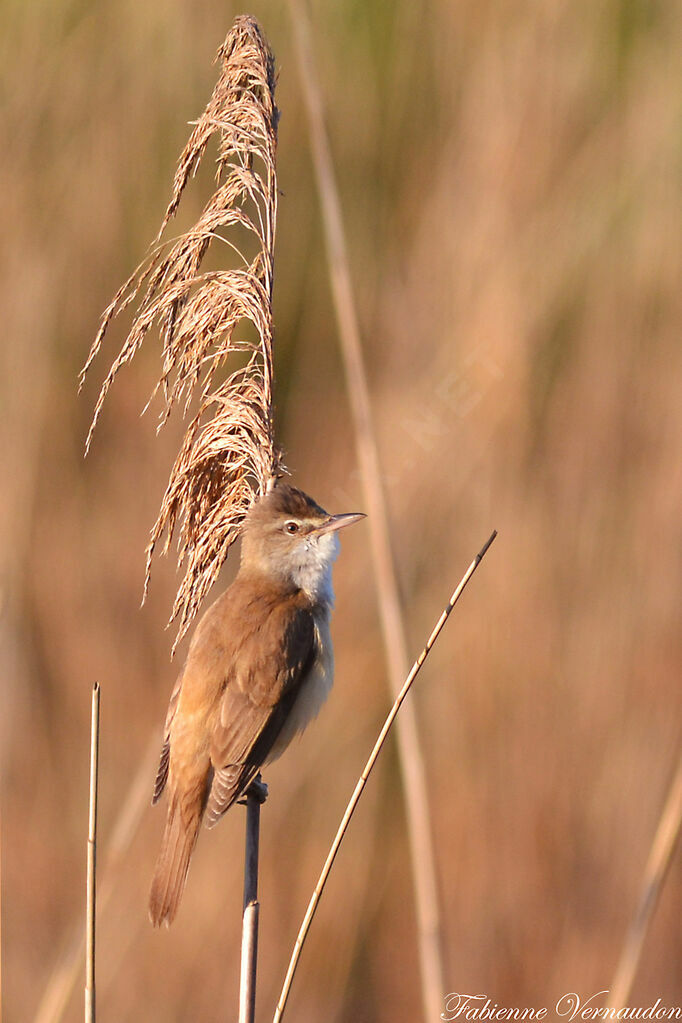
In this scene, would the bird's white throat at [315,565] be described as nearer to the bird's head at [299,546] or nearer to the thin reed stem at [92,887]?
the bird's head at [299,546]

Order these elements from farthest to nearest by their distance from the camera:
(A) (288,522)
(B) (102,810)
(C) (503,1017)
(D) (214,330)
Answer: (B) (102,810) < (C) (503,1017) < (A) (288,522) < (D) (214,330)

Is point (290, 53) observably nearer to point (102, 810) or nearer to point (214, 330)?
Result: point (214, 330)

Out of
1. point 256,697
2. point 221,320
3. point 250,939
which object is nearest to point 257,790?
Answer: point 256,697

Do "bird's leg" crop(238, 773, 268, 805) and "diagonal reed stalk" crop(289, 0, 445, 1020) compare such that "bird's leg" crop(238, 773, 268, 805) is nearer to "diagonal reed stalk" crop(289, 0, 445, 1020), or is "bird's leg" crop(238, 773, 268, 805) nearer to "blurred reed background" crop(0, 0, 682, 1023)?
"diagonal reed stalk" crop(289, 0, 445, 1020)

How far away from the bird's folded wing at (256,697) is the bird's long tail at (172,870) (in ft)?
0.15

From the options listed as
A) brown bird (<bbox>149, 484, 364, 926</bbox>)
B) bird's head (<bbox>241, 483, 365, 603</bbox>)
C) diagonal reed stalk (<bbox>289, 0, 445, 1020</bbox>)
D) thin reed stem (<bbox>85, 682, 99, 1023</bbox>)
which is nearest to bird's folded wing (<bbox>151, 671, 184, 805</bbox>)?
brown bird (<bbox>149, 484, 364, 926</bbox>)

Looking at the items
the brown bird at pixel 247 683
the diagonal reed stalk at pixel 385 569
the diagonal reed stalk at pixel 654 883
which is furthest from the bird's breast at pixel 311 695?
the diagonal reed stalk at pixel 654 883

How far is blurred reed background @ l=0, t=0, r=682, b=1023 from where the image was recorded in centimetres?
306

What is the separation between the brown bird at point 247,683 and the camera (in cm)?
197

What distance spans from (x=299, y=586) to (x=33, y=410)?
3.84 ft

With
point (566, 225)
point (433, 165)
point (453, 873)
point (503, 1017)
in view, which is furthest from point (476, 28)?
point (503, 1017)

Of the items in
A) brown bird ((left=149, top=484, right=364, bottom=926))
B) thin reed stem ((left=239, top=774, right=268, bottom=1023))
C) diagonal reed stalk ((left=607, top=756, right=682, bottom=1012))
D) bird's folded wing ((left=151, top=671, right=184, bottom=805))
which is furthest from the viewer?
bird's folded wing ((left=151, top=671, right=184, bottom=805))

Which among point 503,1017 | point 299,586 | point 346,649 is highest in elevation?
point 299,586

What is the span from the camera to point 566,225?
3.07 metres
